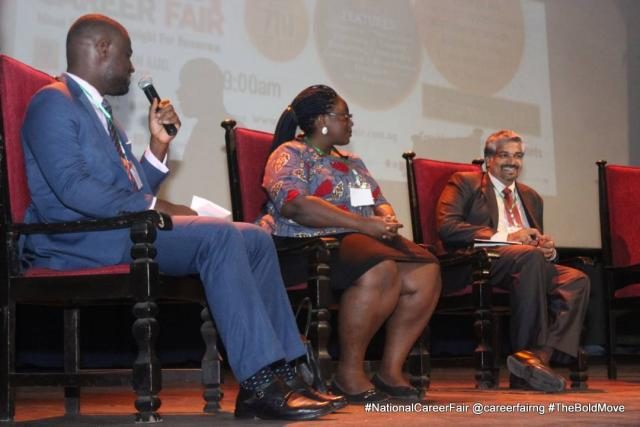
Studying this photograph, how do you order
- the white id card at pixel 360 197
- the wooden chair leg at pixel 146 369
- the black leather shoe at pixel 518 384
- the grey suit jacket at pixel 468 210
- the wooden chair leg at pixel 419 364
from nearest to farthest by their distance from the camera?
the wooden chair leg at pixel 146 369
the white id card at pixel 360 197
the wooden chair leg at pixel 419 364
the black leather shoe at pixel 518 384
the grey suit jacket at pixel 468 210

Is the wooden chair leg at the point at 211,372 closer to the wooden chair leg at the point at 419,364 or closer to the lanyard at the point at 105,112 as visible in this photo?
the lanyard at the point at 105,112

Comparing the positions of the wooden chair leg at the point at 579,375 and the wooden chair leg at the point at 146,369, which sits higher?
the wooden chair leg at the point at 146,369

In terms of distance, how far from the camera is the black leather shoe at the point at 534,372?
140 inches

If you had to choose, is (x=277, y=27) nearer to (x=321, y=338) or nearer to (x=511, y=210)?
(x=511, y=210)

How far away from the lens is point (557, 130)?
5516 mm

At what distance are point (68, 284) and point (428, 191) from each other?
2.02 m

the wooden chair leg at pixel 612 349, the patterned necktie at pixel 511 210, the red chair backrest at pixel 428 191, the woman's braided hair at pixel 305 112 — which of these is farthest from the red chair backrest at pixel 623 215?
the woman's braided hair at pixel 305 112

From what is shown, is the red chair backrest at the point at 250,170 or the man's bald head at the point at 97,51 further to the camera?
the red chair backrest at the point at 250,170

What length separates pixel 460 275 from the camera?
3867 millimetres

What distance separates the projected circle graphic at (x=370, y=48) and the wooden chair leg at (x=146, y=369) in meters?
2.47

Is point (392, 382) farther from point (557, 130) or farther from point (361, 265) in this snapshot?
point (557, 130)

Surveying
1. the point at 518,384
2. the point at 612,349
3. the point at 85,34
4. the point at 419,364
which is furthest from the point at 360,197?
the point at 612,349

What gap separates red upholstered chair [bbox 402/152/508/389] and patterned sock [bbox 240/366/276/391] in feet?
4.65

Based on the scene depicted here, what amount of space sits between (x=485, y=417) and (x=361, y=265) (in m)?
0.75
